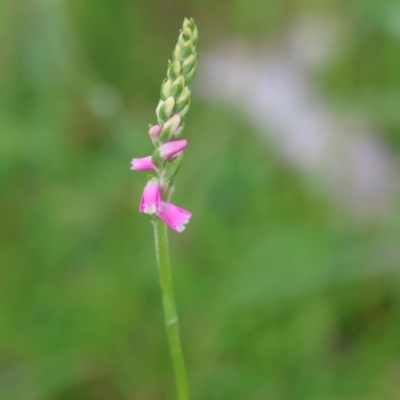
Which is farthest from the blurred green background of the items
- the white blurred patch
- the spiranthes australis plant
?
the spiranthes australis plant

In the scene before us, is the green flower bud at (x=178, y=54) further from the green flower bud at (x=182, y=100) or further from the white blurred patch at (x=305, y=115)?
the white blurred patch at (x=305, y=115)

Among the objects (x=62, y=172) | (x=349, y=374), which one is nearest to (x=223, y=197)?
(x=62, y=172)

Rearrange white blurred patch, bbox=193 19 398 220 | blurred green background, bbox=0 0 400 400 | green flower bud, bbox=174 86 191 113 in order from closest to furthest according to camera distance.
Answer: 1. green flower bud, bbox=174 86 191 113
2. blurred green background, bbox=0 0 400 400
3. white blurred patch, bbox=193 19 398 220

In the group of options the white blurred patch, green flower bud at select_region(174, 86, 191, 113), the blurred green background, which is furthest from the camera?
the white blurred patch

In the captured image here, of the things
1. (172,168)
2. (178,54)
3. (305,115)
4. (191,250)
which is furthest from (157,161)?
(305,115)

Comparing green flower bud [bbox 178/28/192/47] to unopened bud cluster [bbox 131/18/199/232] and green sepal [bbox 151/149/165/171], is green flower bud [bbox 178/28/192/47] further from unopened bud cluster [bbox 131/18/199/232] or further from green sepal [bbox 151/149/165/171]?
green sepal [bbox 151/149/165/171]

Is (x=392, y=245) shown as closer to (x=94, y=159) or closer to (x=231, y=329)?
(x=231, y=329)
